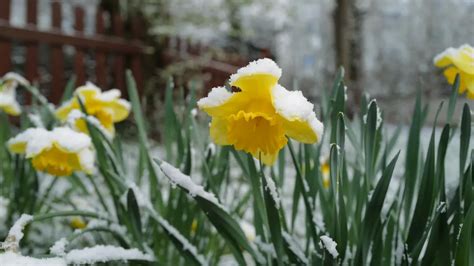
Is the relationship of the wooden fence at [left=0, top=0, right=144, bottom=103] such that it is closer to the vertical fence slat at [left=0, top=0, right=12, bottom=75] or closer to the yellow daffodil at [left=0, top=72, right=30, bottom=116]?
the vertical fence slat at [left=0, top=0, right=12, bottom=75]

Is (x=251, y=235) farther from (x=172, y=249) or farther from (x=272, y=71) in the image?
(x=272, y=71)

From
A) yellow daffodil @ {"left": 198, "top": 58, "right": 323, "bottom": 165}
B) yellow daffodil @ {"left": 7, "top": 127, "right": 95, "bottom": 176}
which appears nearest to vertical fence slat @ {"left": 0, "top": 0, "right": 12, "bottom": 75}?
yellow daffodil @ {"left": 7, "top": 127, "right": 95, "bottom": 176}

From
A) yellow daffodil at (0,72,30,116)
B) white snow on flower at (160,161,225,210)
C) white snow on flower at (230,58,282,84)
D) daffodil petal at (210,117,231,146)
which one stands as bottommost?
white snow on flower at (160,161,225,210)

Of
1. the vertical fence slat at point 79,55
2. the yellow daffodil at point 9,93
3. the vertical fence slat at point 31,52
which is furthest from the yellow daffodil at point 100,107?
the vertical fence slat at point 79,55

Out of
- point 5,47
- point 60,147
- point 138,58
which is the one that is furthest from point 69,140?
point 138,58

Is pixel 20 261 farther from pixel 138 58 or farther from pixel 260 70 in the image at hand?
pixel 138 58

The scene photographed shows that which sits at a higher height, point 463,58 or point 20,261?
point 463,58

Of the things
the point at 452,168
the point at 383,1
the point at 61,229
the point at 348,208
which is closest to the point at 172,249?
the point at 348,208
